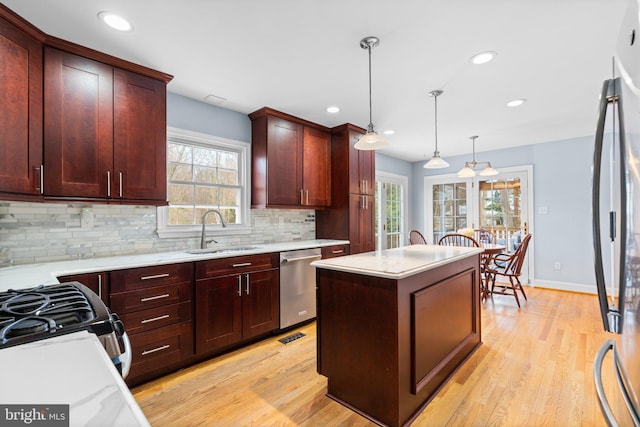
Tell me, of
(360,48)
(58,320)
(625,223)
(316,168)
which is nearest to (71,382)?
(58,320)

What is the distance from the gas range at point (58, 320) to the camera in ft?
2.69

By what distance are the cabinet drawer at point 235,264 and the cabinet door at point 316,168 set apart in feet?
3.35

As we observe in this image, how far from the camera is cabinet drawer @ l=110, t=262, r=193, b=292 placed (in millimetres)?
2084

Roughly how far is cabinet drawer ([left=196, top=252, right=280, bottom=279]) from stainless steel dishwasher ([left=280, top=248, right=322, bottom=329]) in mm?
140

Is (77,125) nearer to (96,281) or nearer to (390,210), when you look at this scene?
(96,281)

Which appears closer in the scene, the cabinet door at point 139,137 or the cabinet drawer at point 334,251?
the cabinet door at point 139,137

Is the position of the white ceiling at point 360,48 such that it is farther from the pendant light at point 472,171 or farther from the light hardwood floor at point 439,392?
the light hardwood floor at point 439,392

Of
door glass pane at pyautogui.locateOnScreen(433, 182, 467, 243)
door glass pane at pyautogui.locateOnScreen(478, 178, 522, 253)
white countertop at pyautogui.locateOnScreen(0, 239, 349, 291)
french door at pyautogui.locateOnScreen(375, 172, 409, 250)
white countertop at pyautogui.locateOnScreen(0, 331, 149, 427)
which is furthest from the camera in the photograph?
door glass pane at pyautogui.locateOnScreen(433, 182, 467, 243)

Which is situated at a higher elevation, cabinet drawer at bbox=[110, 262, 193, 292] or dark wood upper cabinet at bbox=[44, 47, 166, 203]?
dark wood upper cabinet at bbox=[44, 47, 166, 203]

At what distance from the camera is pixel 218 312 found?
260 cm

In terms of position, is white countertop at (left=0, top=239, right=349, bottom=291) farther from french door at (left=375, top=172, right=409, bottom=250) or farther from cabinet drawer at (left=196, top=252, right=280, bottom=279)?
french door at (left=375, top=172, right=409, bottom=250)

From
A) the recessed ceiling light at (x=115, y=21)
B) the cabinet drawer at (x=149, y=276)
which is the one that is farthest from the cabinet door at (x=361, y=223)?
the recessed ceiling light at (x=115, y=21)

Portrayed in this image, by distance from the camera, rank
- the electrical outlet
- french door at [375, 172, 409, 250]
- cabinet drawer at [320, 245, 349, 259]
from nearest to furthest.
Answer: the electrical outlet
cabinet drawer at [320, 245, 349, 259]
french door at [375, 172, 409, 250]

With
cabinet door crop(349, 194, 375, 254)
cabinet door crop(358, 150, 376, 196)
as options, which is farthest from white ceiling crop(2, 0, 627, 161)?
cabinet door crop(349, 194, 375, 254)
